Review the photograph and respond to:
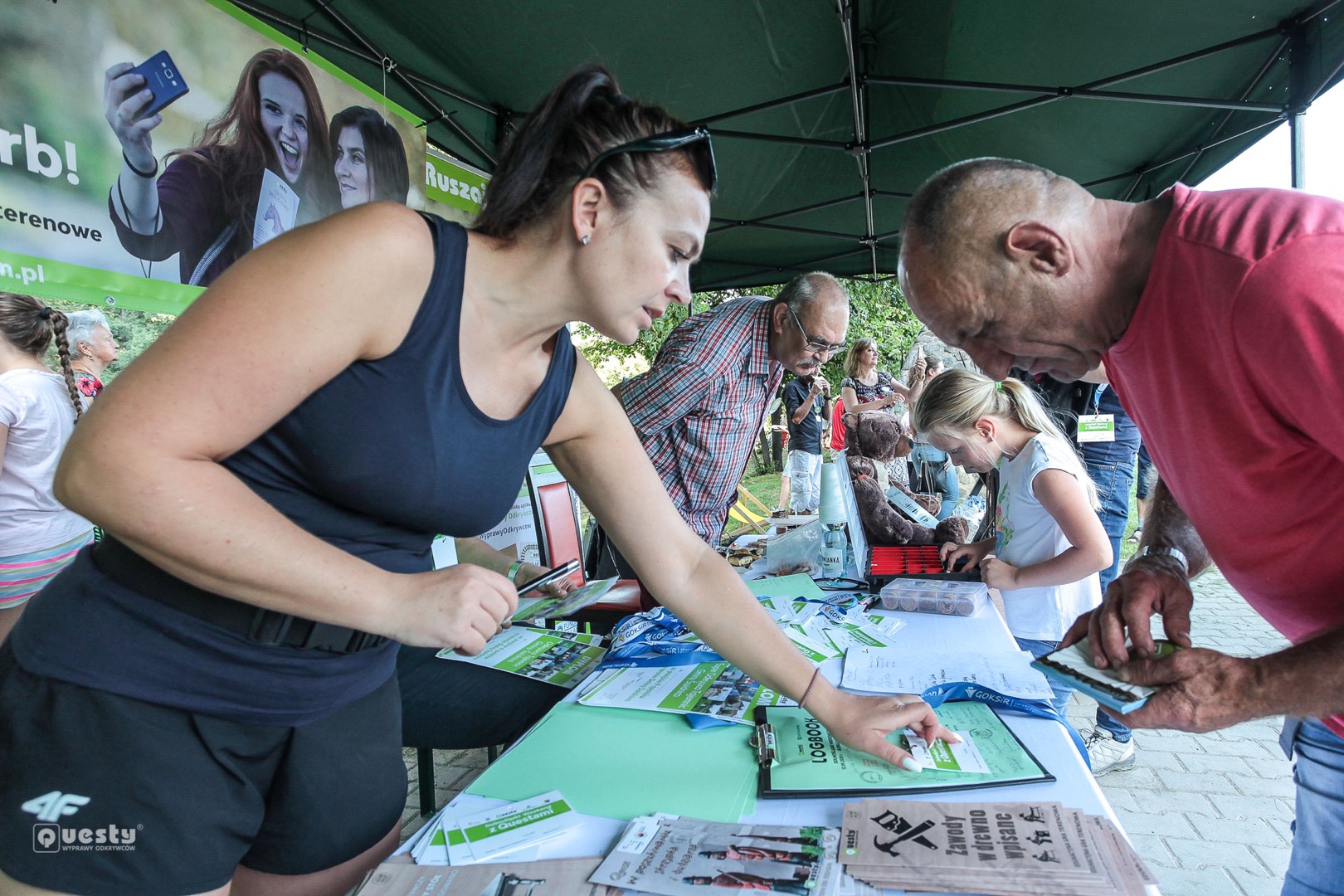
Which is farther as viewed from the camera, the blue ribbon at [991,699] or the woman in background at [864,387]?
the woman in background at [864,387]

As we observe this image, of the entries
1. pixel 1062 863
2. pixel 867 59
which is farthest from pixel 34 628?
pixel 867 59

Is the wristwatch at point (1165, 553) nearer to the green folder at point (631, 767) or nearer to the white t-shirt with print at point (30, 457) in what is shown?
the green folder at point (631, 767)

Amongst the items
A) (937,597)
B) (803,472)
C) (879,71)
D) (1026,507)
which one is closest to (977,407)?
(1026,507)

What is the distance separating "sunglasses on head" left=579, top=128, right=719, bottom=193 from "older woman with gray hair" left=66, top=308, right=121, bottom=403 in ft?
8.90

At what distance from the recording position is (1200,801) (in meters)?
2.79

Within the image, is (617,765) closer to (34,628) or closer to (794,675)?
(794,675)

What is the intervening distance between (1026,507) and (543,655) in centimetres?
165

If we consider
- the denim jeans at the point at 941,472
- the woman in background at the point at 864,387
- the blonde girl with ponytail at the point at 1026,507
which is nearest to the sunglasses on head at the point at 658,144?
the blonde girl with ponytail at the point at 1026,507

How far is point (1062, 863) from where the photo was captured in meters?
0.79

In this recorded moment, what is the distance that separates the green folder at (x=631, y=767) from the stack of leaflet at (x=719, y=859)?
0.06 metres

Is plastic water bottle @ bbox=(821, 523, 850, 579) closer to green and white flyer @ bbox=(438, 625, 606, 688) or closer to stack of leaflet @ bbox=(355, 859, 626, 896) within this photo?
green and white flyer @ bbox=(438, 625, 606, 688)

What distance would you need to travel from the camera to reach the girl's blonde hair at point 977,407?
2.42 metres

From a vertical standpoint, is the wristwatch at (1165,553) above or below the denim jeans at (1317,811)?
above

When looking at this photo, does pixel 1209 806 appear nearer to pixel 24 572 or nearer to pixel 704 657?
pixel 704 657
